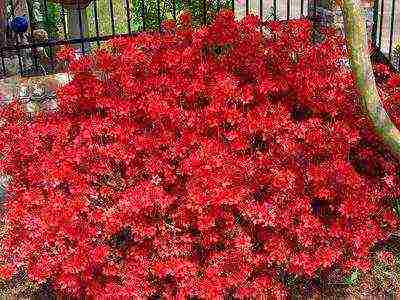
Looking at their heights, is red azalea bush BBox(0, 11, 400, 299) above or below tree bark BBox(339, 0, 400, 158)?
below

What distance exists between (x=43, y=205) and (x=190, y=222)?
790 mm

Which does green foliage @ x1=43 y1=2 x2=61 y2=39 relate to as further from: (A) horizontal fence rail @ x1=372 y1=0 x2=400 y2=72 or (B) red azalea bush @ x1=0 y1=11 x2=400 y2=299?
(B) red azalea bush @ x1=0 y1=11 x2=400 y2=299

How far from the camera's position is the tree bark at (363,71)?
3418 millimetres

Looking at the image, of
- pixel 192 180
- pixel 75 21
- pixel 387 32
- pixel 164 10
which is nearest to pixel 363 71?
pixel 192 180

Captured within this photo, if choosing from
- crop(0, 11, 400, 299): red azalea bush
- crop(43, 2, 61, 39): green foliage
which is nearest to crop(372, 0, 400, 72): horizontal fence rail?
crop(0, 11, 400, 299): red azalea bush

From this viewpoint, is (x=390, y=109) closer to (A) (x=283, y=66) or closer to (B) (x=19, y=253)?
(A) (x=283, y=66)

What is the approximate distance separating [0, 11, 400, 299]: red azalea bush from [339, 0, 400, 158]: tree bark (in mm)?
280

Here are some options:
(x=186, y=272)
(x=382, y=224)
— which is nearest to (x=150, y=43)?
(x=186, y=272)

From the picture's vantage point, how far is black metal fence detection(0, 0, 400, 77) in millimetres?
5488

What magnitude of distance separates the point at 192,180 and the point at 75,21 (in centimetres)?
380

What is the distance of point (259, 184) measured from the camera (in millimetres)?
3748

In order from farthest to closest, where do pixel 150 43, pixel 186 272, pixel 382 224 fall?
pixel 150 43 < pixel 382 224 < pixel 186 272

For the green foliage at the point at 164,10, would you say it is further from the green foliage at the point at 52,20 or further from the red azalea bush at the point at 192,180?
the red azalea bush at the point at 192,180

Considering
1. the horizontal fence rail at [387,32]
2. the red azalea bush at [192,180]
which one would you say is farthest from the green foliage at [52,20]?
the red azalea bush at [192,180]
